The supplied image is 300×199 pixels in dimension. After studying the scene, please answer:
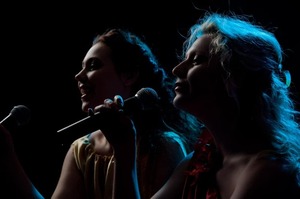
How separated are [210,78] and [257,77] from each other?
5.3 inches

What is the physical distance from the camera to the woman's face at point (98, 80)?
72.1 inches

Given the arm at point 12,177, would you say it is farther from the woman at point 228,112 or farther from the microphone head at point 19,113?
the woman at point 228,112

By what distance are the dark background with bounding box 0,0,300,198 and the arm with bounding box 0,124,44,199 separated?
679 millimetres

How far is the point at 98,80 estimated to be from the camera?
6.03 ft

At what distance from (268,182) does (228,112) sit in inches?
10.4

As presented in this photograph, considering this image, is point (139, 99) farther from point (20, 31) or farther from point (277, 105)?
point (20, 31)

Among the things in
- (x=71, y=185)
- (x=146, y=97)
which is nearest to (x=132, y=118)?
(x=71, y=185)

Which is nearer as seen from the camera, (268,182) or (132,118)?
(268,182)

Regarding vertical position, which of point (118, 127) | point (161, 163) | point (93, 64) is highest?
Answer: point (93, 64)

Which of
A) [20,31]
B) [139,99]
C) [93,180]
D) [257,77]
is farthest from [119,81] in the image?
[20,31]

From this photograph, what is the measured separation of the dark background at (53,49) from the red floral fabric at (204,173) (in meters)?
0.77

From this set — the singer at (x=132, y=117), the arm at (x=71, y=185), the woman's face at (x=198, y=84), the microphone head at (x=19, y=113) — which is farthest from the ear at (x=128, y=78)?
the microphone head at (x=19, y=113)

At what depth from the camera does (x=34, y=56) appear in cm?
250

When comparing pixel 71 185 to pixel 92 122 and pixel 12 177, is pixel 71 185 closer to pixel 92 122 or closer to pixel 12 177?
pixel 12 177
